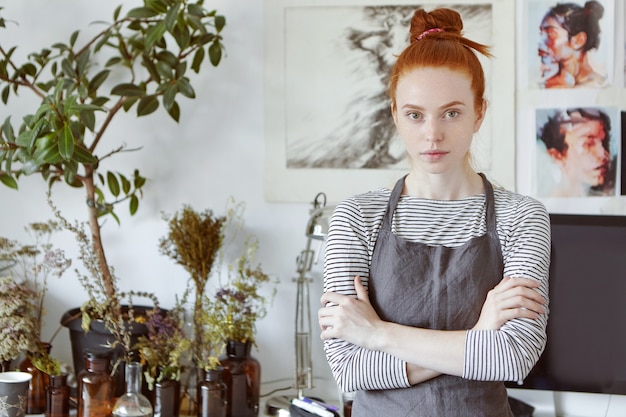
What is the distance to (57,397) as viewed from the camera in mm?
2221

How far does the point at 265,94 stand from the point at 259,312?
2.03 ft

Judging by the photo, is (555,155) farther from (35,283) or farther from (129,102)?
(35,283)

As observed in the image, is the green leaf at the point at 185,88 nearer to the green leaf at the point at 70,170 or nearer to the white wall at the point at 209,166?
the white wall at the point at 209,166

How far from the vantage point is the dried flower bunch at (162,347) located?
85.8 inches

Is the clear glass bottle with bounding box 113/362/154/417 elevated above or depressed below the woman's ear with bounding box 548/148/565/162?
below

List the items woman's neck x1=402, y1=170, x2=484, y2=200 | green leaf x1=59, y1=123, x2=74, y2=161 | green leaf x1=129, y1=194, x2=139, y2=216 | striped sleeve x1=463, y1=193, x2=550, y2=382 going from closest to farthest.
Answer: striped sleeve x1=463, y1=193, x2=550, y2=382 < woman's neck x1=402, y1=170, x2=484, y2=200 < green leaf x1=59, y1=123, x2=74, y2=161 < green leaf x1=129, y1=194, x2=139, y2=216

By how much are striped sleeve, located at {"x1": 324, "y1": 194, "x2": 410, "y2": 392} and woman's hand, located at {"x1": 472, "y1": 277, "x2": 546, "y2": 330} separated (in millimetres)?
164

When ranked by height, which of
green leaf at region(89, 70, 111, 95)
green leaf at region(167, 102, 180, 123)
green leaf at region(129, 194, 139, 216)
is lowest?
green leaf at region(129, 194, 139, 216)

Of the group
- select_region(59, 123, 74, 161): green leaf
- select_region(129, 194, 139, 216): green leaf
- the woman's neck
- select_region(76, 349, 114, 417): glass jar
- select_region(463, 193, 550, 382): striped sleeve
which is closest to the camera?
select_region(463, 193, 550, 382): striped sleeve

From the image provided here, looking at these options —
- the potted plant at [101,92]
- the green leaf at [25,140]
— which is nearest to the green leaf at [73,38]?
the potted plant at [101,92]

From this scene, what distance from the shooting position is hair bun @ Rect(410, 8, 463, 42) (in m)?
1.46

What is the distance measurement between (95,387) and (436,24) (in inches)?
51.1

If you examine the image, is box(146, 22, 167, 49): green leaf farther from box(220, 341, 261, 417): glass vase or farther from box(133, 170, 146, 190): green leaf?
box(220, 341, 261, 417): glass vase

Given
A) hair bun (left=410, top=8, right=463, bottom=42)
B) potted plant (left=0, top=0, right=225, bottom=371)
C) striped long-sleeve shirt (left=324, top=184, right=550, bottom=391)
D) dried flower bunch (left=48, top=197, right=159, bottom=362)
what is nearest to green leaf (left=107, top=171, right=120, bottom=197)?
potted plant (left=0, top=0, right=225, bottom=371)
